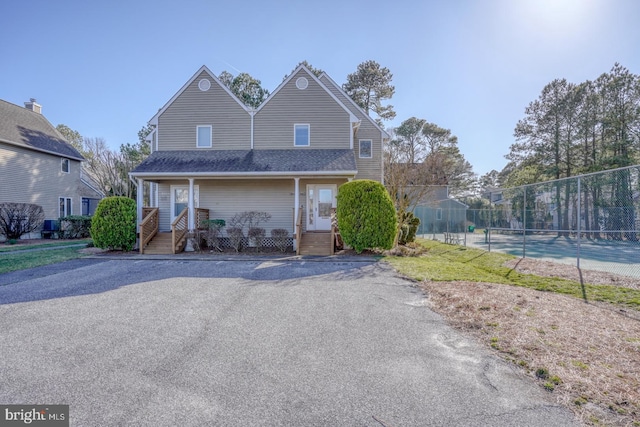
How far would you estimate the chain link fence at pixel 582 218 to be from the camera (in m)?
7.68

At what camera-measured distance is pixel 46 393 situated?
281 cm

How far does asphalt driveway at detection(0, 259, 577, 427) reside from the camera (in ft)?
8.36

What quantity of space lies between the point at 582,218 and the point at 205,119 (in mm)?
15837

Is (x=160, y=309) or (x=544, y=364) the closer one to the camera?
(x=544, y=364)

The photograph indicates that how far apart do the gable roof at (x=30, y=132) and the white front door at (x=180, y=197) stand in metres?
11.4

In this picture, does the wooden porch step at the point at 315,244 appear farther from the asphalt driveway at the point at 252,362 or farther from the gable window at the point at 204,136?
the gable window at the point at 204,136

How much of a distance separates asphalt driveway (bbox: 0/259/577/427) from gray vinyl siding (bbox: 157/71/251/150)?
398 inches

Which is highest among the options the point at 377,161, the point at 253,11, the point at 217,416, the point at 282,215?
the point at 253,11

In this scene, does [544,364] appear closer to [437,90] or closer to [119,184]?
[437,90]

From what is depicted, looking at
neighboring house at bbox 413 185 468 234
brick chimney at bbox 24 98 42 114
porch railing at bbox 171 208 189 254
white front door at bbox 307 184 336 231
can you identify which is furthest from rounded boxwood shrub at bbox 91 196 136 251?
brick chimney at bbox 24 98 42 114

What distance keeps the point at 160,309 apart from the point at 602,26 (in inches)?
567

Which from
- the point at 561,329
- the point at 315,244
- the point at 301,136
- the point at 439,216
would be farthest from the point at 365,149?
the point at 439,216

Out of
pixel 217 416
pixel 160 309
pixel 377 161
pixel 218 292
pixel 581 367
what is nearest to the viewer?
pixel 217 416

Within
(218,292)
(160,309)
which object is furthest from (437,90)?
(160,309)
